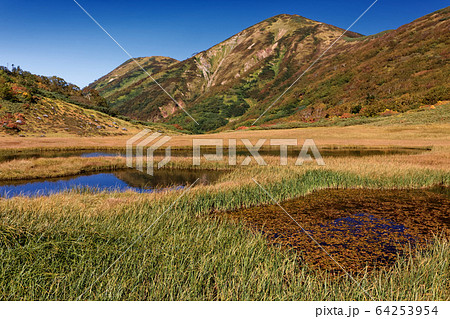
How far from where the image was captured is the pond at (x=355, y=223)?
7.23 m

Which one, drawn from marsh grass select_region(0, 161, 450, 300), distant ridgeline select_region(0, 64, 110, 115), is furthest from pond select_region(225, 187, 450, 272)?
distant ridgeline select_region(0, 64, 110, 115)

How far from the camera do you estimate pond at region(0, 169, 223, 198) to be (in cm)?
1656

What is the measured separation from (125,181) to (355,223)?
15.4 metres

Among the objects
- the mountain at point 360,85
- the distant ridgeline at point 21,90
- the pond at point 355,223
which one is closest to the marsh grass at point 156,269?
the pond at point 355,223

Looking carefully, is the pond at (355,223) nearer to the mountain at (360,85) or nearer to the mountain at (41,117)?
the mountain at (41,117)

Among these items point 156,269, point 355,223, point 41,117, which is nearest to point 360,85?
point 41,117

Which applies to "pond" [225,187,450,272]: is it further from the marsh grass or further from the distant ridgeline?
the distant ridgeline

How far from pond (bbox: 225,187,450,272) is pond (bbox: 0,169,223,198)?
755cm

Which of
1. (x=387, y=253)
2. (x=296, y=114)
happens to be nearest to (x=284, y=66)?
(x=296, y=114)

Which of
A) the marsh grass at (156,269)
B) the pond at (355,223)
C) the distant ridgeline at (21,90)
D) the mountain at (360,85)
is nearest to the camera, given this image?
the marsh grass at (156,269)

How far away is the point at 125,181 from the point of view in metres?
19.5

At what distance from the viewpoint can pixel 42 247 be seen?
5055mm

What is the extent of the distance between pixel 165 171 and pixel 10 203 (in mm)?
16469

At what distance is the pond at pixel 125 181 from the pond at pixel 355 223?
7.55 metres
